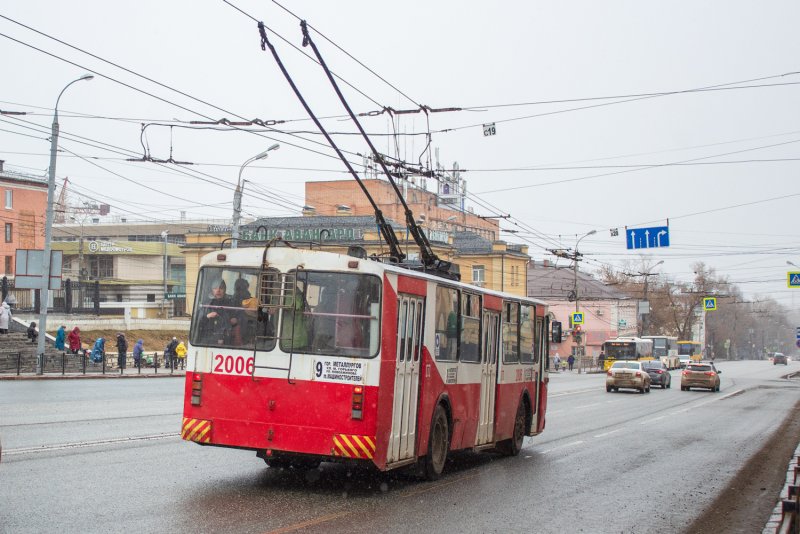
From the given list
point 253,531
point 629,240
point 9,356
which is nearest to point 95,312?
point 9,356

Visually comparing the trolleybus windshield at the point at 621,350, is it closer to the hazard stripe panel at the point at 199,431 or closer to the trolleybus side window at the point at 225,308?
the trolleybus side window at the point at 225,308

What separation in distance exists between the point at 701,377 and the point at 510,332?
35247 mm

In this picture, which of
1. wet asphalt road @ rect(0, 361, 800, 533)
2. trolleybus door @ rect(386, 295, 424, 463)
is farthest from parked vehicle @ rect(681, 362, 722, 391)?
trolleybus door @ rect(386, 295, 424, 463)

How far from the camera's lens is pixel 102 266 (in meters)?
101

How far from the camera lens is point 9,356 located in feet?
119

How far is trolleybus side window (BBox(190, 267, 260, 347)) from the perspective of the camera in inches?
443

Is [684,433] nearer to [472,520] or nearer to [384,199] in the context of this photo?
[472,520]

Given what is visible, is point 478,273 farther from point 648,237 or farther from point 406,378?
point 406,378

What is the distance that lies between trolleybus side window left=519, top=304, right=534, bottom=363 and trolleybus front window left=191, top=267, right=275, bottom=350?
656 centimetres

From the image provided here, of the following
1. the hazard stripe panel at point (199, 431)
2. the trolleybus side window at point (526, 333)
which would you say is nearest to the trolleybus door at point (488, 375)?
the trolleybus side window at point (526, 333)

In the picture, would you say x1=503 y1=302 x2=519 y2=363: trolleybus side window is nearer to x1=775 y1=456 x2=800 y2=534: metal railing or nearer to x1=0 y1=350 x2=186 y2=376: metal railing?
x1=775 y1=456 x2=800 y2=534: metal railing

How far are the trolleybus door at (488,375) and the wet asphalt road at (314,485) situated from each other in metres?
0.56

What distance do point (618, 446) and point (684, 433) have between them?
4584mm

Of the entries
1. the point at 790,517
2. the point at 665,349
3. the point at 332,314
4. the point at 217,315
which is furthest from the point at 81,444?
the point at 665,349
